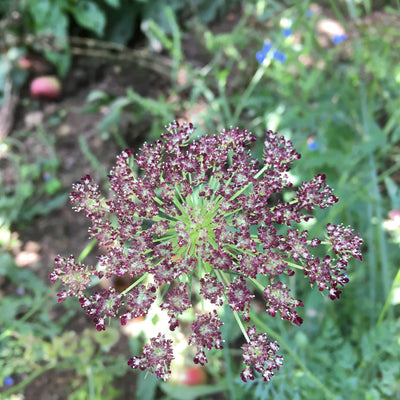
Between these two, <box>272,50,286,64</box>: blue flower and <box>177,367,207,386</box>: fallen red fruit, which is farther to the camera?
<box>272,50,286,64</box>: blue flower

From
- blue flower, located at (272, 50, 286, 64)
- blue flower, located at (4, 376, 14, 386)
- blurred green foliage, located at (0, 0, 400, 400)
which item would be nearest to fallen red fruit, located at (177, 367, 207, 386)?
blurred green foliage, located at (0, 0, 400, 400)

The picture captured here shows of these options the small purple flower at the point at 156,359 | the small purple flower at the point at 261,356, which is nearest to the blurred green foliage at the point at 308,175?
the small purple flower at the point at 261,356

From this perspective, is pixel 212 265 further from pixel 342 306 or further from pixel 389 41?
pixel 389 41

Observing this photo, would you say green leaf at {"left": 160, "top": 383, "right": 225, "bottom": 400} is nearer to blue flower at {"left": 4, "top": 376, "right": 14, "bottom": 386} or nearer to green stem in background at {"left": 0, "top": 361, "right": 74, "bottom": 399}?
green stem in background at {"left": 0, "top": 361, "right": 74, "bottom": 399}

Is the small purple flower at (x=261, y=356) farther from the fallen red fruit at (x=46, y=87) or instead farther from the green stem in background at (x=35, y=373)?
the fallen red fruit at (x=46, y=87)

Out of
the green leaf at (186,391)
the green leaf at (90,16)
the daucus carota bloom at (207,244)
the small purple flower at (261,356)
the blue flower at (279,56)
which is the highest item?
the green leaf at (90,16)

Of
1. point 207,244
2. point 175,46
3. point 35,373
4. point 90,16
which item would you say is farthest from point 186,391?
point 90,16

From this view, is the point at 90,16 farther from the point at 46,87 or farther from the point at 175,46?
the point at 175,46
